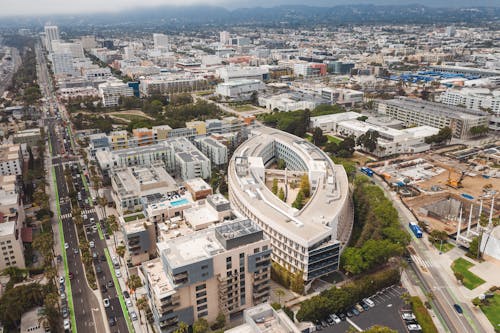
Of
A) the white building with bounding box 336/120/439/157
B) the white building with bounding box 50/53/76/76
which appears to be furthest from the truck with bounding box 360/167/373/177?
the white building with bounding box 50/53/76/76

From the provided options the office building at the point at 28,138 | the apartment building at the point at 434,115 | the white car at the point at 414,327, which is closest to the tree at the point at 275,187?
the white car at the point at 414,327

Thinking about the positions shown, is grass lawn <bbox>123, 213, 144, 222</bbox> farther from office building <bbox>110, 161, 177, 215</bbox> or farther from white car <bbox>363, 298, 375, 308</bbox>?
white car <bbox>363, 298, 375, 308</bbox>

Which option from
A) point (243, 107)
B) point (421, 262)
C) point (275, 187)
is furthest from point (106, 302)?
point (243, 107)

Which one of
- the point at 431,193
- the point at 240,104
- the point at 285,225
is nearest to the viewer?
the point at 285,225

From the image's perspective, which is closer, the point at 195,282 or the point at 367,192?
the point at 195,282

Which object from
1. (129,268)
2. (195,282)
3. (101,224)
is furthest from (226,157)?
(195,282)

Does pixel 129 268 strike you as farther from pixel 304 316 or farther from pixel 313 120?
Answer: pixel 313 120
